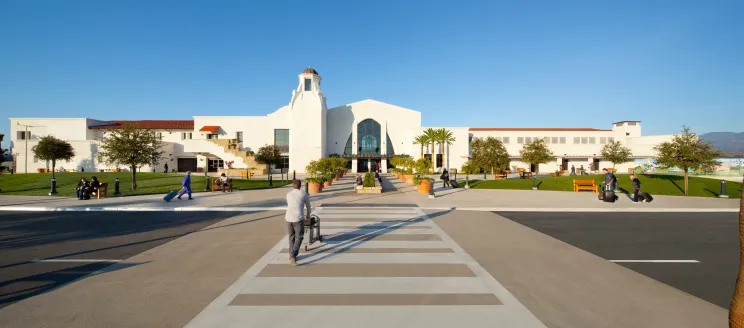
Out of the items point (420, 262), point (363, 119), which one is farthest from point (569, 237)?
point (363, 119)

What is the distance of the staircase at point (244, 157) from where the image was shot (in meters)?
46.2

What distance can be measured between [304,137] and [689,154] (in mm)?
44232

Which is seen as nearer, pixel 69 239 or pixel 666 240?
pixel 69 239

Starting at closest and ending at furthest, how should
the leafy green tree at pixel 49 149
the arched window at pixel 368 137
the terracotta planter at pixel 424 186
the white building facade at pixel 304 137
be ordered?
the terracotta planter at pixel 424 186, the leafy green tree at pixel 49 149, the white building facade at pixel 304 137, the arched window at pixel 368 137

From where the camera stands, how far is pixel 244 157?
153ft

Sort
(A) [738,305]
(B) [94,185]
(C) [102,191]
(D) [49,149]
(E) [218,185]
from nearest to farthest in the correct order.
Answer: (A) [738,305] < (B) [94,185] < (C) [102,191] < (E) [218,185] < (D) [49,149]

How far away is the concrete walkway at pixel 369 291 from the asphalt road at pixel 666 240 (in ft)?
10.7

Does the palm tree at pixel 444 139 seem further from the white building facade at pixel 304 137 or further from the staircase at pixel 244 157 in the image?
the staircase at pixel 244 157

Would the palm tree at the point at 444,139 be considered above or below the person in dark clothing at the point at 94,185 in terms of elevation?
above

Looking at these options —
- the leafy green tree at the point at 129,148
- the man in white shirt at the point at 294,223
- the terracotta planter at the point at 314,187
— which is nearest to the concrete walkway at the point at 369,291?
the man in white shirt at the point at 294,223

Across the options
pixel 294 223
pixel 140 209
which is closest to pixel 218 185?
pixel 140 209

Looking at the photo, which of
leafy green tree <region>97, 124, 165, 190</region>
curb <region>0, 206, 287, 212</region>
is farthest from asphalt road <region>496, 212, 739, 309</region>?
leafy green tree <region>97, 124, 165, 190</region>

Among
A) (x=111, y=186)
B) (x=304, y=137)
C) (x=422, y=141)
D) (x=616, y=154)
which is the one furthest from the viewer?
(x=422, y=141)

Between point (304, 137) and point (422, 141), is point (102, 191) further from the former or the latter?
point (422, 141)
